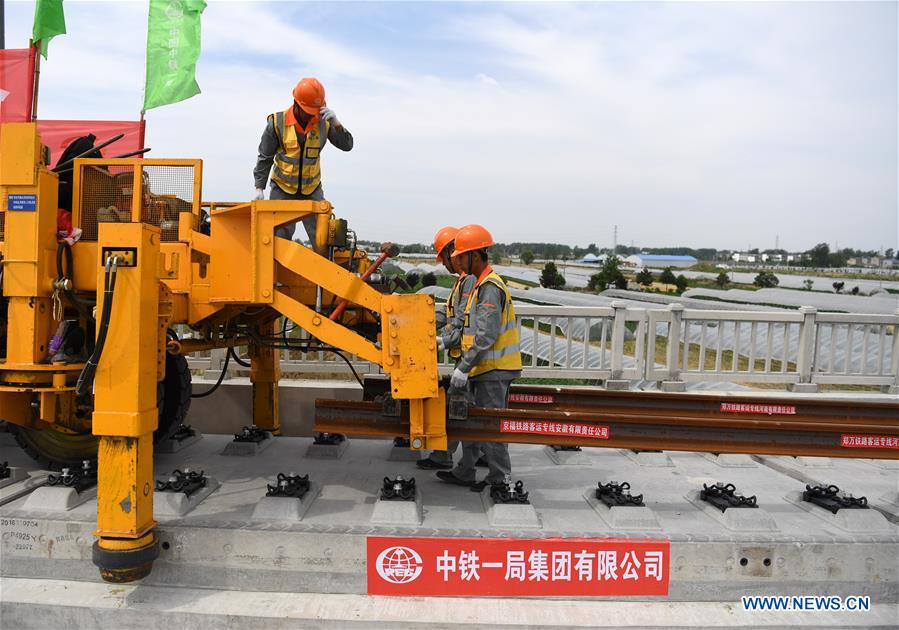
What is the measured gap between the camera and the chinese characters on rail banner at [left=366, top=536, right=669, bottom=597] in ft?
12.4

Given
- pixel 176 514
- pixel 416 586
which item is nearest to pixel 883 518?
pixel 416 586

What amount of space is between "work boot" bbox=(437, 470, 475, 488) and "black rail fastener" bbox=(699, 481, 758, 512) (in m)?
1.68

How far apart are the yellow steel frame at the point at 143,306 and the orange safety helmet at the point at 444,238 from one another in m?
1.19

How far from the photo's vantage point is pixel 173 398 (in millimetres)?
5117

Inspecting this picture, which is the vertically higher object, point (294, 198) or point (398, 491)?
point (294, 198)

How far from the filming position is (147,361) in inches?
141

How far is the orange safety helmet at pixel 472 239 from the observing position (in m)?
4.64

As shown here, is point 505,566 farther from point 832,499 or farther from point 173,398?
point 173,398

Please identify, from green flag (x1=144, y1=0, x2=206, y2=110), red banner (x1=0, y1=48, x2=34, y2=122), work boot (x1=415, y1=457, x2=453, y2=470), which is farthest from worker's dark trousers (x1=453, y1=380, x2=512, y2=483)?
red banner (x1=0, y1=48, x2=34, y2=122)

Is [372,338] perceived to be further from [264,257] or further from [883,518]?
[883,518]

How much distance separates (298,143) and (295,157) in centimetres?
12

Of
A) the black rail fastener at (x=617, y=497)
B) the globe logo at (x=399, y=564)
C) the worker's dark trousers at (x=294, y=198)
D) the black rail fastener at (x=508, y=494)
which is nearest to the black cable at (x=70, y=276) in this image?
the worker's dark trousers at (x=294, y=198)

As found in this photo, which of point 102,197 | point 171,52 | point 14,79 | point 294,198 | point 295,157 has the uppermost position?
point 171,52

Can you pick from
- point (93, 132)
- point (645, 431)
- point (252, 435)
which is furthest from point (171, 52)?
point (645, 431)
